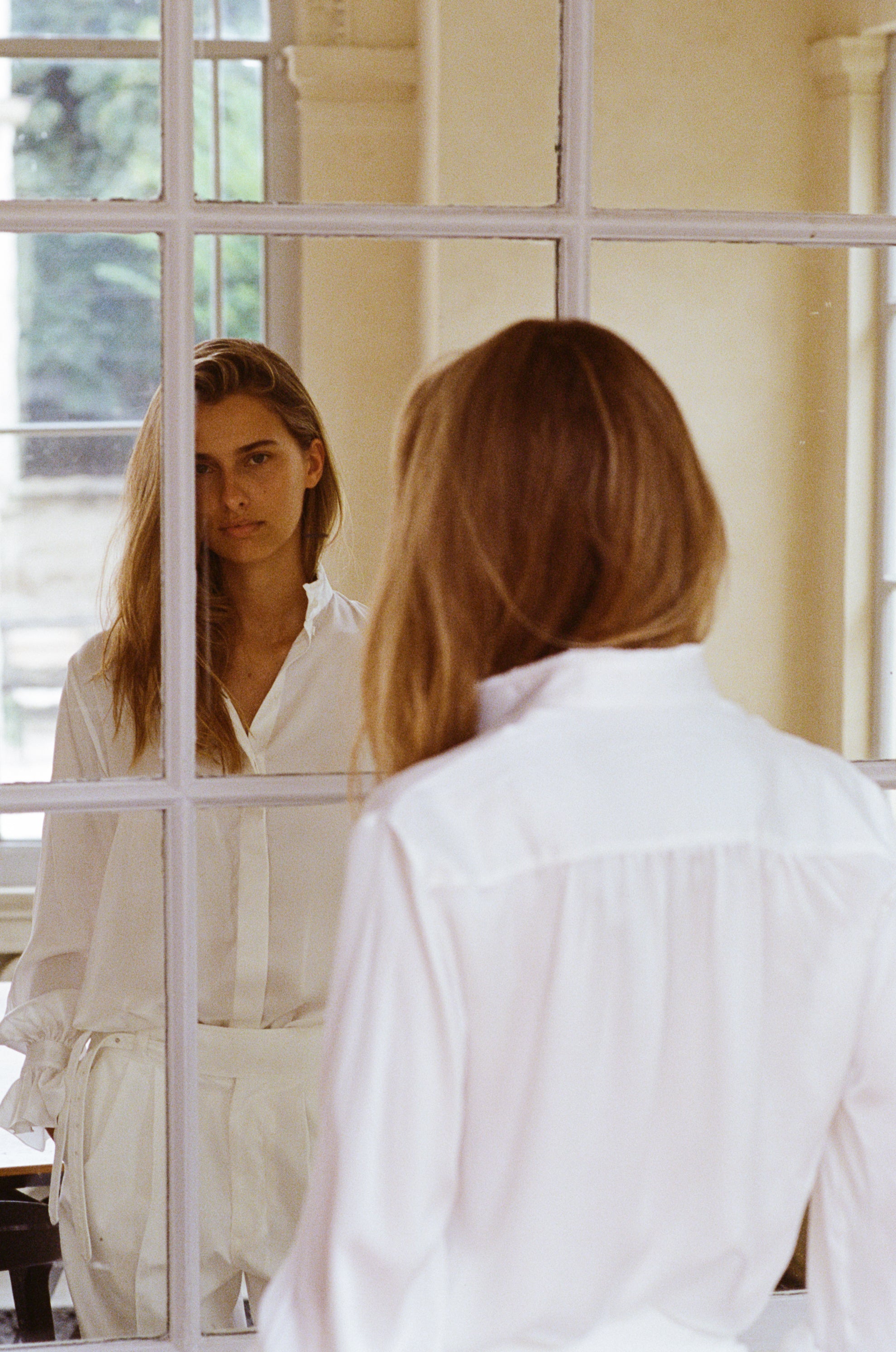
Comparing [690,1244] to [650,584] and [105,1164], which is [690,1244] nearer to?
[650,584]

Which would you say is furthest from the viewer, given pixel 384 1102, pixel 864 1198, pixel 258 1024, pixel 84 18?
pixel 258 1024

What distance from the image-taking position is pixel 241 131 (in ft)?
4.08

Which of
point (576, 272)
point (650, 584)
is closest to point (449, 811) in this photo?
point (650, 584)

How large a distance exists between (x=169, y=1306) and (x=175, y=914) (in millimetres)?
360

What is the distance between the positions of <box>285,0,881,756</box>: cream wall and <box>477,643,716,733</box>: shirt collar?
424 mm

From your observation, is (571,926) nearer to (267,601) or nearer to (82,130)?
(267,601)

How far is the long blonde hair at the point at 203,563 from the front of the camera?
1.27 m

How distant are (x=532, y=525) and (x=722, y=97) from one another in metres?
0.62

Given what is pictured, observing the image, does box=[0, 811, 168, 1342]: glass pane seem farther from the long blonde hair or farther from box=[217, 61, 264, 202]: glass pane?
box=[217, 61, 264, 202]: glass pane

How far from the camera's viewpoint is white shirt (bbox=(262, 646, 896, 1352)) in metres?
0.85

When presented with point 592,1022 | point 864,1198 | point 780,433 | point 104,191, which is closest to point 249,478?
point 104,191

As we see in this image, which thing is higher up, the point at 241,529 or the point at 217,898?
the point at 241,529

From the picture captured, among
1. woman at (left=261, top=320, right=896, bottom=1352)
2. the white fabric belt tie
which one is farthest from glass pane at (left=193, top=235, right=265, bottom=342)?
the white fabric belt tie

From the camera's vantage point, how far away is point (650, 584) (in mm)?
917
